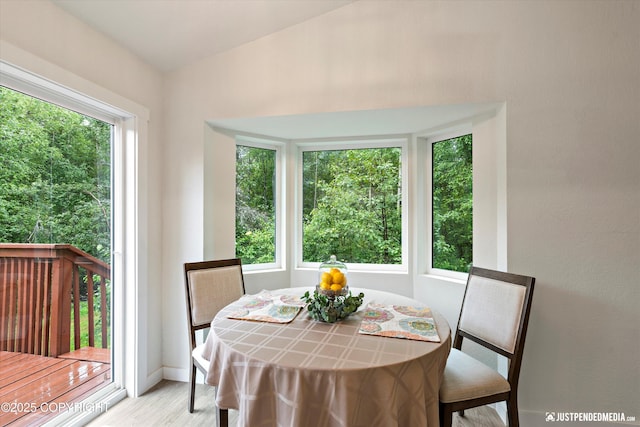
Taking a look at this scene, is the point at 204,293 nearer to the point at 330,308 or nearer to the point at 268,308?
the point at 268,308

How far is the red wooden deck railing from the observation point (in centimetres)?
150

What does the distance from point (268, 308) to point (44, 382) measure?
139cm

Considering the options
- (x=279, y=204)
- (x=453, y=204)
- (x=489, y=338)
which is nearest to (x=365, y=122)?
(x=453, y=204)

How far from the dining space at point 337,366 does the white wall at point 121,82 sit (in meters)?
0.88

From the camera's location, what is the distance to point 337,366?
1.03 metres

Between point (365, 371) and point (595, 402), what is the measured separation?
1758mm

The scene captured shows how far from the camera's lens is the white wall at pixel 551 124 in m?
1.73

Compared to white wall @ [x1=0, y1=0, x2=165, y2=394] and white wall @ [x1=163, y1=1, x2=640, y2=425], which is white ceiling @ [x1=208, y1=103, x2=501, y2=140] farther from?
white wall @ [x1=0, y1=0, x2=165, y2=394]

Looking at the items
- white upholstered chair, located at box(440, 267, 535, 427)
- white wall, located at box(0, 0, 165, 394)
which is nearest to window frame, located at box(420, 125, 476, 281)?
white upholstered chair, located at box(440, 267, 535, 427)

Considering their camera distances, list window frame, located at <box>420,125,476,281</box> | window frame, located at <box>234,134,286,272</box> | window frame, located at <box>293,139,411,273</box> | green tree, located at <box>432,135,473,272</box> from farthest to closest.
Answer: window frame, located at <box>234,134,286,272</box> → window frame, located at <box>293,139,411,273</box> → window frame, located at <box>420,125,476,281</box> → green tree, located at <box>432,135,473,272</box>

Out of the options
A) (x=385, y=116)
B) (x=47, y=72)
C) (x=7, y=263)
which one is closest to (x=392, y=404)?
(x=385, y=116)

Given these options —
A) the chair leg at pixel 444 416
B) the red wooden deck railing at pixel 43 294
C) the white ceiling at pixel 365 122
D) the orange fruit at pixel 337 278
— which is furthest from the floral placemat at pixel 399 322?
the red wooden deck railing at pixel 43 294

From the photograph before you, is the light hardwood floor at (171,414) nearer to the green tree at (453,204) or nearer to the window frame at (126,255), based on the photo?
the window frame at (126,255)

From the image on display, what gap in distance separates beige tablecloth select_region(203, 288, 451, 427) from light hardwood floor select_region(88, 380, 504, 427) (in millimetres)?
907
